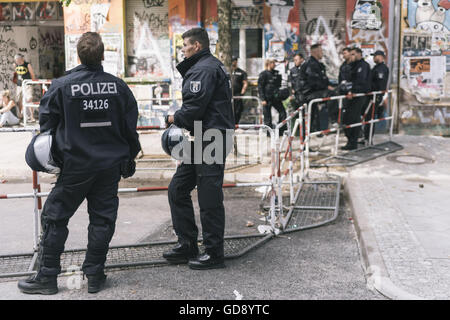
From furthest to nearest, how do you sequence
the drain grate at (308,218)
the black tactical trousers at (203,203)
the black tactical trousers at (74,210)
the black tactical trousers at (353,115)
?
the black tactical trousers at (353,115) < the drain grate at (308,218) < the black tactical trousers at (203,203) < the black tactical trousers at (74,210)

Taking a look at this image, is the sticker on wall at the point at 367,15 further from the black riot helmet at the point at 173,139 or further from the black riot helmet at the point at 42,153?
the black riot helmet at the point at 42,153

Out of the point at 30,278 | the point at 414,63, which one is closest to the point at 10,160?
the point at 30,278

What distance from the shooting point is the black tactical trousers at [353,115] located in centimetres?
1123

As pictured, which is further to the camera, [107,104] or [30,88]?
[30,88]

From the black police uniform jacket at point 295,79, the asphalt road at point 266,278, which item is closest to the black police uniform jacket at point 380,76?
the black police uniform jacket at point 295,79

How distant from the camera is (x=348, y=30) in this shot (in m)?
13.4

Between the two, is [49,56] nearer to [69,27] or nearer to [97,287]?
[69,27]

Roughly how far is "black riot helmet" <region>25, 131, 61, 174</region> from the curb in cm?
279

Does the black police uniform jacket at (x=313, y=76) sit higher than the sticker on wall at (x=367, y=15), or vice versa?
the sticker on wall at (x=367, y=15)

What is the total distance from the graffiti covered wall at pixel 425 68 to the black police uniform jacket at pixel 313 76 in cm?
270

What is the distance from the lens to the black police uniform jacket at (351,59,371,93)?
11266 mm

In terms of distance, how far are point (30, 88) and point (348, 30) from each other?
27.7 ft

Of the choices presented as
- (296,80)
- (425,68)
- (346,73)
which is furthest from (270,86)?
(425,68)

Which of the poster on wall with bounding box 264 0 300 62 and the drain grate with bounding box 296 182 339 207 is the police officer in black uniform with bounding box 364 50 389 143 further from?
the drain grate with bounding box 296 182 339 207
